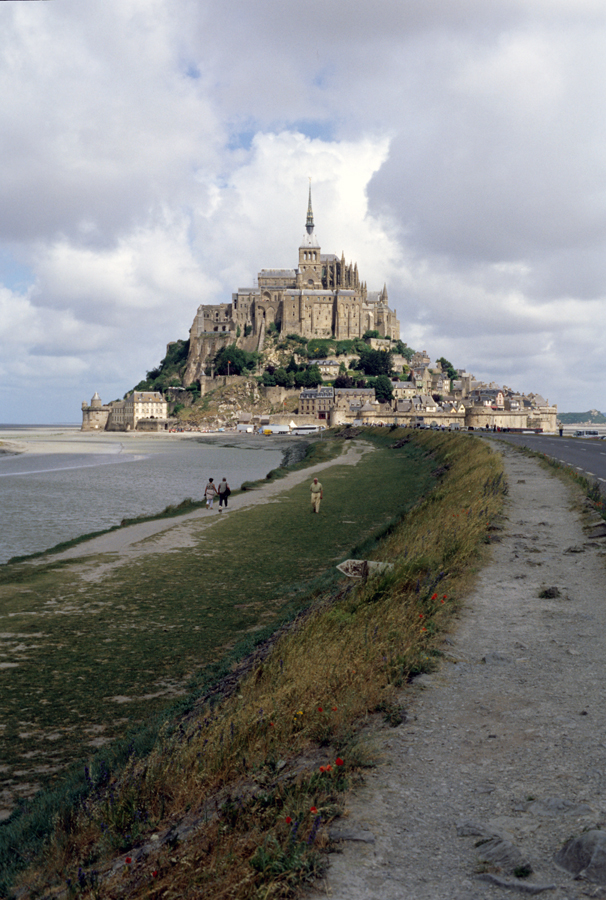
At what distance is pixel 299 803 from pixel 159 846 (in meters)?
0.98

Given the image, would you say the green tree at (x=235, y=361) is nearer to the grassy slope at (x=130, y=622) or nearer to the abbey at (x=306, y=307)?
the abbey at (x=306, y=307)

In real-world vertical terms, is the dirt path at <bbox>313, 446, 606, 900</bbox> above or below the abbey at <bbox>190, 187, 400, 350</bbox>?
below

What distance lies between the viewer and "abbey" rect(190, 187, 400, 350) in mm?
172875

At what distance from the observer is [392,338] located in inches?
7239

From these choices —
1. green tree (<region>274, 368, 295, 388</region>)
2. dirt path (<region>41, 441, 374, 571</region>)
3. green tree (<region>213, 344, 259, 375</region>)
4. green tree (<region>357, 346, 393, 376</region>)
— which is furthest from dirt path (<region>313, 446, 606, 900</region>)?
green tree (<region>213, 344, 259, 375</region>)

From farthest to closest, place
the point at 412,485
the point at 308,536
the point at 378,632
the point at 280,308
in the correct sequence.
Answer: the point at 280,308, the point at 412,485, the point at 308,536, the point at 378,632

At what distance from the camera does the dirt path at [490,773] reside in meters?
3.95

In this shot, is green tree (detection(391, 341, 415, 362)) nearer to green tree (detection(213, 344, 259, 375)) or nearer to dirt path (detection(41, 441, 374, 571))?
green tree (detection(213, 344, 259, 375))

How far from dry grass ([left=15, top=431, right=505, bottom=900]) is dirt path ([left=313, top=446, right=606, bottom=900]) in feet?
1.03

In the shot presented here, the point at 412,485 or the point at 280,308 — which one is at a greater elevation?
the point at 280,308

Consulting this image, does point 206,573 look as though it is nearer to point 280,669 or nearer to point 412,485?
point 280,669

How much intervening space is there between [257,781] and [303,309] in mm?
171187

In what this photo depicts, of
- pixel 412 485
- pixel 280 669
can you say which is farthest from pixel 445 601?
pixel 412 485

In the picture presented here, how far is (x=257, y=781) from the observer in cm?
517
